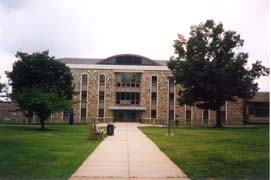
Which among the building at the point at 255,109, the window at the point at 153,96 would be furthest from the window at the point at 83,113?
the building at the point at 255,109

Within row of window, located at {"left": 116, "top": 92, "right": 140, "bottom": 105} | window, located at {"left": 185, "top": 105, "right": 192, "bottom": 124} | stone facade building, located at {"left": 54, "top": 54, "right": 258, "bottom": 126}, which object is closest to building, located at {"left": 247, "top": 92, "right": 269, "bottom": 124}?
stone facade building, located at {"left": 54, "top": 54, "right": 258, "bottom": 126}

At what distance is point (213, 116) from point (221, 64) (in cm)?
2087

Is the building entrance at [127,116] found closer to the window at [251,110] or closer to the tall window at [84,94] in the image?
the tall window at [84,94]

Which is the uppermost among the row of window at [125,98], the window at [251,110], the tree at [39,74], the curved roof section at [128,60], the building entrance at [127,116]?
the curved roof section at [128,60]

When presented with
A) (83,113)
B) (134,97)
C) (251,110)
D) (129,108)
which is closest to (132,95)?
(134,97)

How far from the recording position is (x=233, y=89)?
43062mm

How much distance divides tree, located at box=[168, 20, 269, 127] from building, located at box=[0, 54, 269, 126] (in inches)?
682

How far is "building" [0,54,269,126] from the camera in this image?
208 ft

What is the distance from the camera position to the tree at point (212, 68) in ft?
141

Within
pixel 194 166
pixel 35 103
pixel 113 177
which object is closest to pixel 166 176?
pixel 113 177

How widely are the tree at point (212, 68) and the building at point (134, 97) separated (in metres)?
17.3

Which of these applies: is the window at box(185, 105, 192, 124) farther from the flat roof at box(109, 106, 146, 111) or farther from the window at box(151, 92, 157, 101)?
the flat roof at box(109, 106, 146, 111)

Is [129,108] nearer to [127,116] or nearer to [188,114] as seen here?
[127,116]

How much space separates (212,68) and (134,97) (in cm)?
2400
